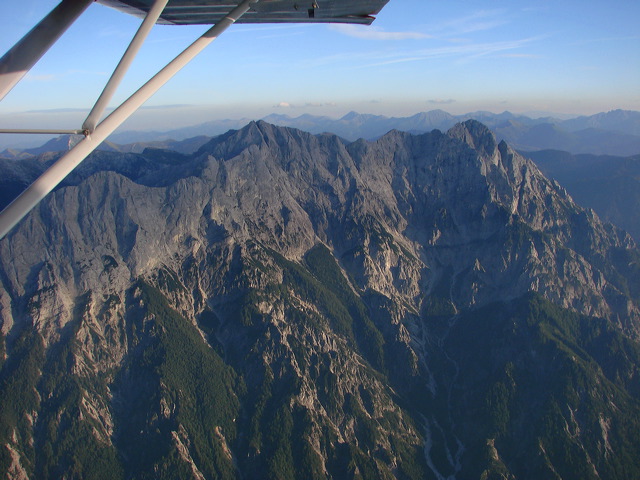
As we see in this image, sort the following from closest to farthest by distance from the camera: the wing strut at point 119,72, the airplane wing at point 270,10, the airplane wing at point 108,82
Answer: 1. the airplane wing at point 108,82
2. the wing strut at point 119,72
3. the airplane wing at point 270,10

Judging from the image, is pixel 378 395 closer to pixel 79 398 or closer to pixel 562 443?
pixel 562 443

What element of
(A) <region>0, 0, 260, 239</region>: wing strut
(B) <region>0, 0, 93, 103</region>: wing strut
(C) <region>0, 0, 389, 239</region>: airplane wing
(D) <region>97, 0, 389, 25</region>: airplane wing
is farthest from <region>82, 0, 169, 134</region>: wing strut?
(D) <region>97, 0, 389, 25</region>: airplane wing

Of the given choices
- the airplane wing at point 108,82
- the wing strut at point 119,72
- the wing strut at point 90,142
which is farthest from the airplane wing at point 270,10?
the wing strut at point 119,72

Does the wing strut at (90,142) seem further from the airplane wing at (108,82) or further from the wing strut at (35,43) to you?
the wing strut at (35,43)

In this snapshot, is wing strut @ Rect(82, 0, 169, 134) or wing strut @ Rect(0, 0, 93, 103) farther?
wing strut @ Rect(82, 0, 169, 134)

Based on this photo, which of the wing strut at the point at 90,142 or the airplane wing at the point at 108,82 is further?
the airplane wing at the point at 108,82

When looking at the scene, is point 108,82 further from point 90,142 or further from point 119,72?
point 90,142

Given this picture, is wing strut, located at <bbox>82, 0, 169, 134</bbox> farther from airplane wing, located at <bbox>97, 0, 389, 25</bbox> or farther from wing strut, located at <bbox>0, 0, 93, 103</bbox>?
airplane wing, located at <bbox>97, 0, 389, 25</bbox>
